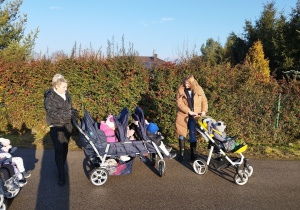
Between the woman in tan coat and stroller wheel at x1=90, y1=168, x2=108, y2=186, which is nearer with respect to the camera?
stroller wheel at x1=90, y1=168, x2=108, y2=186

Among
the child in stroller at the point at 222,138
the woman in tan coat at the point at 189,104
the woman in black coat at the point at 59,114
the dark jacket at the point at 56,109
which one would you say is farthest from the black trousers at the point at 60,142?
the child in stroller at the point at 222,138

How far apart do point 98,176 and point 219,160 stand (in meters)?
2.34

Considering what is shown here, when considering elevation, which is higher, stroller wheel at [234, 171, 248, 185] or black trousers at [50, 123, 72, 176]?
black trousers at [50, 123, 72, 176]

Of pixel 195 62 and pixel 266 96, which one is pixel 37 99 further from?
pixel 266 96

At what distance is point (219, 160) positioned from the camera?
5.18 meters

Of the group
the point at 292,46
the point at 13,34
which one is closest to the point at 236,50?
the point at 292,46

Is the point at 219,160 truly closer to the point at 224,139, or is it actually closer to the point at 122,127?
the point at 224,139

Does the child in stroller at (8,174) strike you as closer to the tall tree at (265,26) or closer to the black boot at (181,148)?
the black boot at (181,148)

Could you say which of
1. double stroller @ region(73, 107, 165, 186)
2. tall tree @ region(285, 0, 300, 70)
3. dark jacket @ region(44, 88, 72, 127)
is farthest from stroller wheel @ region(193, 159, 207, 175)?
tall tree @ region(285, 0, 300, 70)

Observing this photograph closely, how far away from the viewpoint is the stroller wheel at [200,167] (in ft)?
16.8

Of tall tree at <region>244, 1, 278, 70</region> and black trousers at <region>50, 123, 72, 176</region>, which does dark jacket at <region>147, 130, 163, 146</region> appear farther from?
tall tree at <region>244, 1, 278, 70</region>

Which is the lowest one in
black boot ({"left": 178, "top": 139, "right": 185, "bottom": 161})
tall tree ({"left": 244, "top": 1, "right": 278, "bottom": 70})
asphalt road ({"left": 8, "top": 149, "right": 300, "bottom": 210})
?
asphalt road ({"left": 8, "top": 149, "right": 300, "bottom": 210})

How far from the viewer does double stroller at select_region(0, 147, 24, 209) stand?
378cm

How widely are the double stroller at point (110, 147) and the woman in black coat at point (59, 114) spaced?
0.74 feet
